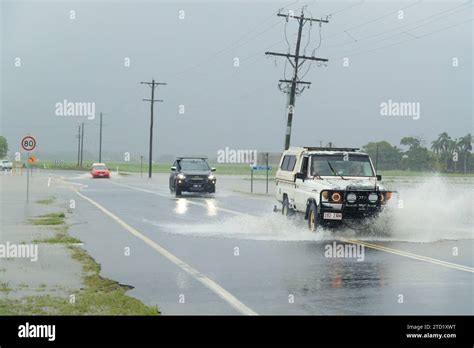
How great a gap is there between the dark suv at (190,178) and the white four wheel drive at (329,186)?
1497 cm

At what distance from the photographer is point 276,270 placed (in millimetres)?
11594

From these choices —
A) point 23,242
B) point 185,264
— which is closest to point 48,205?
point 23,242

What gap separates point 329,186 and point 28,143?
580 inches

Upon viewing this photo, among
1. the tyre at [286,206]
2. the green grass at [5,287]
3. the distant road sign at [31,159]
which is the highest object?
the distant road sign at [31,159]

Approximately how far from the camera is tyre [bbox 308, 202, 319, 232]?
16984 millimetres

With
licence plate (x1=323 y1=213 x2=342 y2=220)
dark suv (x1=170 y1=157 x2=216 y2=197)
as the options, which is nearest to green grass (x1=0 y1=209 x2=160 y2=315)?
licence plate (x1=323 y1=213 x2=342 y2=220)

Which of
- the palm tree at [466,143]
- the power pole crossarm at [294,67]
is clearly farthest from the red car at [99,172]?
the palm tree at [466,143]

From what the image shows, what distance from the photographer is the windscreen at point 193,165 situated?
37.4 metres

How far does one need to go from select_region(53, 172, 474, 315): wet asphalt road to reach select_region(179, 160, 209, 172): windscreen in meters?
17.1

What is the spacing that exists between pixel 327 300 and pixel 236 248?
5805 millimetres

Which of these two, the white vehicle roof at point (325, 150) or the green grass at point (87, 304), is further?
the white vehicle roof at point (325, 150)

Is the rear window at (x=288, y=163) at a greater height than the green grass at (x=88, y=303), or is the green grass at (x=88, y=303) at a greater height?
the rear window at (x=288, y=163)

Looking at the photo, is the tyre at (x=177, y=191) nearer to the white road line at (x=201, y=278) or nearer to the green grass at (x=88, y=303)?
the white road line at (x=201, y=278)
